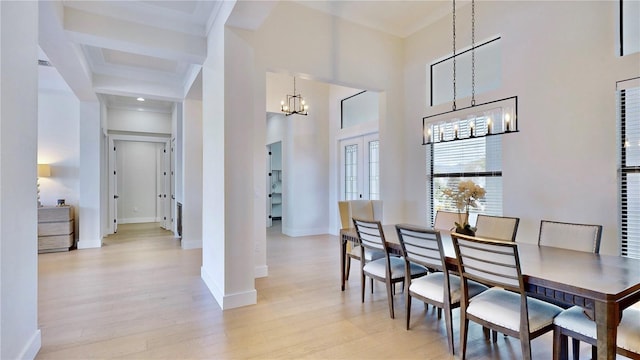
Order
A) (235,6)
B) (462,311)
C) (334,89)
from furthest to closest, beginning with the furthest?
(334,89), (235,6), (462,311)

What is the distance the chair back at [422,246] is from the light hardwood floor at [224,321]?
0.63m

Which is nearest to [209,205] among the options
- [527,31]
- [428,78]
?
[428,78]

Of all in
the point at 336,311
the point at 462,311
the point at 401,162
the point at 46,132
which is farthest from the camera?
the point at 46,132

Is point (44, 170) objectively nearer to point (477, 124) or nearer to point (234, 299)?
point (234, 299)

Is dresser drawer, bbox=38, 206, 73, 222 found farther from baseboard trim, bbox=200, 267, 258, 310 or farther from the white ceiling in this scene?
baseboard trim, bbox=200, 267, 258, 310

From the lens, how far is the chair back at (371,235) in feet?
9.84

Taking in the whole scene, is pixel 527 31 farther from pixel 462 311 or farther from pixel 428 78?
pixel 462 311

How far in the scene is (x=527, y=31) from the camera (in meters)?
3.91

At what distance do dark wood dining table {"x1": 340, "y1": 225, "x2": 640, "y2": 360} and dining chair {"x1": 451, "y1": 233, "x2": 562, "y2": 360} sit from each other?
0.37 feet

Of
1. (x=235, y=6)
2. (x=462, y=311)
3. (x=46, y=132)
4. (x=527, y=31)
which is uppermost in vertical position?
(x=527, y=31)

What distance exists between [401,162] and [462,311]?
3.52 m

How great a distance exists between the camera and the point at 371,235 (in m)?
3.15

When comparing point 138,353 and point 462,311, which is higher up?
point 462,311

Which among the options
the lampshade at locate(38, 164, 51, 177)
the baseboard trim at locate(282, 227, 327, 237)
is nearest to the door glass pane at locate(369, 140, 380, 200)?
the baseboard trim at locate(282, 227, 327, 237)
